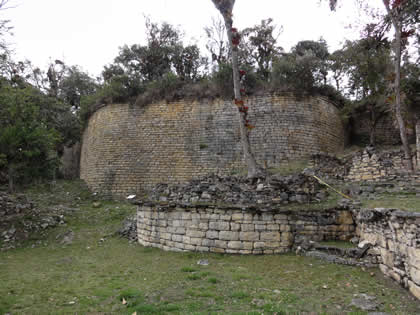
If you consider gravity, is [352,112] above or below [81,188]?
above

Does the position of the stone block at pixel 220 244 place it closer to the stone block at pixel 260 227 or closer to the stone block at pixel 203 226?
the stone block at pixel 203 226

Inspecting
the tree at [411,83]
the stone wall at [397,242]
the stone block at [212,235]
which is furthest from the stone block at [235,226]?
the tree at [411,83]

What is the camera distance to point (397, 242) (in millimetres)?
4492

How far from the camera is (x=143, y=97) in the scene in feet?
61.2

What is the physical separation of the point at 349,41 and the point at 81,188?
21.0m

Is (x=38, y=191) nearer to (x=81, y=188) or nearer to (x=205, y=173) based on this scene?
(x=81, y=188)

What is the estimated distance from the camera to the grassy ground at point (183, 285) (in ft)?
12.7

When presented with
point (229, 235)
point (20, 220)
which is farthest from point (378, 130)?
point (20, 220)

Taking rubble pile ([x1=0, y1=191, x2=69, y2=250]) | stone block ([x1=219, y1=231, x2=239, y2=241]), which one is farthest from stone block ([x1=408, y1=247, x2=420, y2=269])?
rubble pile ([x1=0, y1=191, x2=69, y2=250])

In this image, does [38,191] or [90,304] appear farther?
[38,191]

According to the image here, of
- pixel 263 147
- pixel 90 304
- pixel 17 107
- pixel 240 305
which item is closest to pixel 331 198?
pixel 240 305

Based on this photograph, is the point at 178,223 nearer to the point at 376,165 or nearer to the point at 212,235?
the point at 212,235

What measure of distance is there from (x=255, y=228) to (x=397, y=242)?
2968mm

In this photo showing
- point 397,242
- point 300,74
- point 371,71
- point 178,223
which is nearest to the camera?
point 397,242
